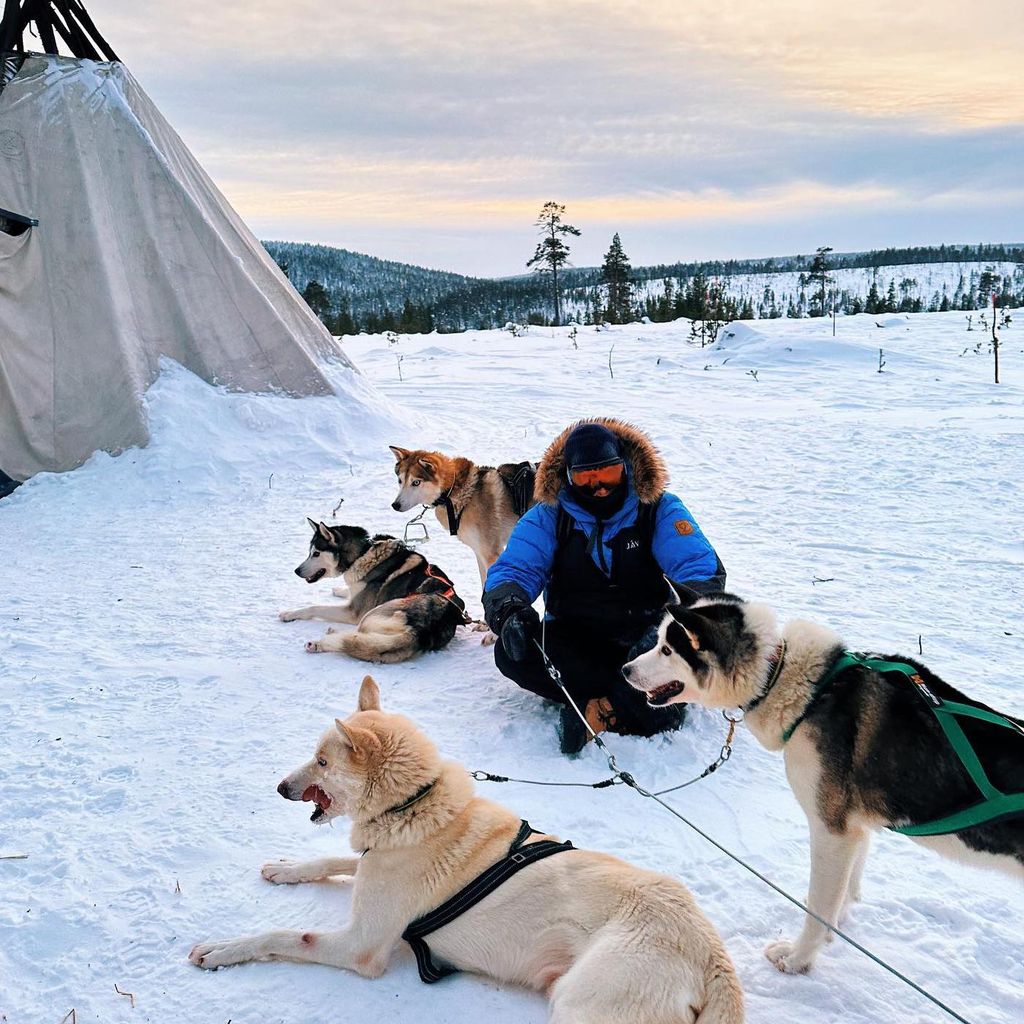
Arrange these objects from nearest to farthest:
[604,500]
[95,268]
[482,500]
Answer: [604,500], [482,500], [95,268]

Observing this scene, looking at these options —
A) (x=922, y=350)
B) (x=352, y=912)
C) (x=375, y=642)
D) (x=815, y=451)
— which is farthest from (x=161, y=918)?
(x=922, y=350)

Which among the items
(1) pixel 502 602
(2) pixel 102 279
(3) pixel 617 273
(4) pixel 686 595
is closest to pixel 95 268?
(2) pixel 102 279

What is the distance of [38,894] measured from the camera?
2.37 metres

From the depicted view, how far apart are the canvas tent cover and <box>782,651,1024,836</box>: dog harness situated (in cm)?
777

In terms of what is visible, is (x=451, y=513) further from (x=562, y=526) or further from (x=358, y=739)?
(x=358, y=739)

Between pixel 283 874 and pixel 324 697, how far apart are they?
1.32m

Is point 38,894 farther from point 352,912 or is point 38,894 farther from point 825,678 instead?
point 825,678

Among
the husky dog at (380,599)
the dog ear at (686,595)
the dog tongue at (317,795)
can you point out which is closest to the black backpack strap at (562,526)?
the dog ear at (686,595)

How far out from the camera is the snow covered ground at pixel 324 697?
83.5 inches

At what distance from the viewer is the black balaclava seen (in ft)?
11.1

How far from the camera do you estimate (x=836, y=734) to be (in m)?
2.19

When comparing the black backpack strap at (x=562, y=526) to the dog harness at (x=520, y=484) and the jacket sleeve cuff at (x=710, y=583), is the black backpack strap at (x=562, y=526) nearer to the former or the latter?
the jacket sleeve cuff at (x=710, y=583)

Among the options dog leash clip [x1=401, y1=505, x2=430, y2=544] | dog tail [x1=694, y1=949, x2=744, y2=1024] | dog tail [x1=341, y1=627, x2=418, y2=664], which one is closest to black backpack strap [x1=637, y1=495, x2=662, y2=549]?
dog tail [x1=341, y1=627, x2=418, y2=664]

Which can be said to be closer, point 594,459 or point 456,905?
point 456,905
